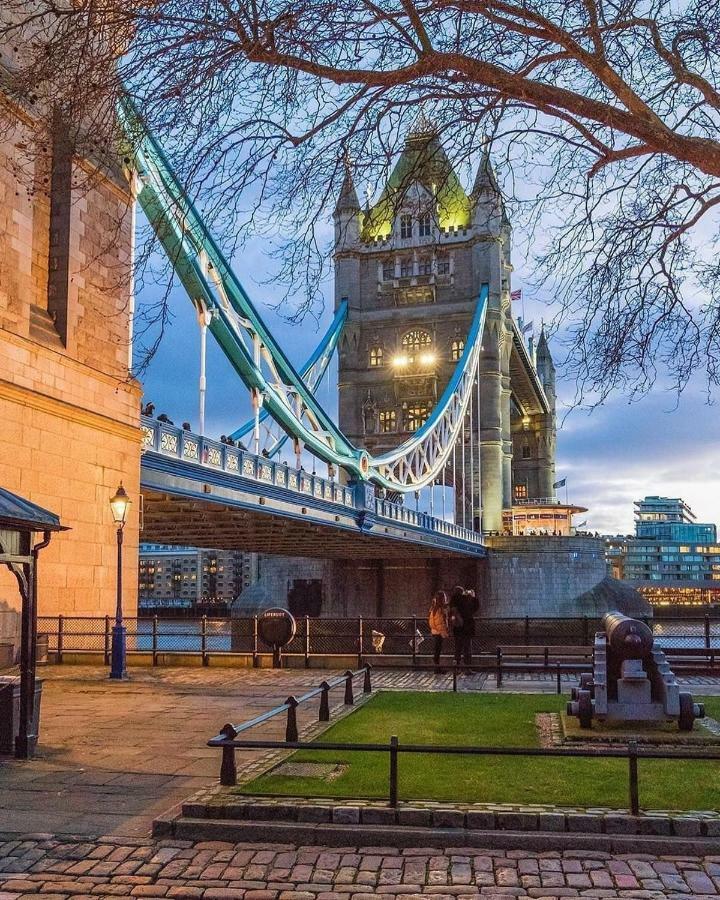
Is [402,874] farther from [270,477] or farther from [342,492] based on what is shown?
[342,492]

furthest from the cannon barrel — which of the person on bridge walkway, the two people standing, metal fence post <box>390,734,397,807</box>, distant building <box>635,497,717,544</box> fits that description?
distant building <box>635,497,717,544</box>

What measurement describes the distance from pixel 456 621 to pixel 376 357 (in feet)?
199

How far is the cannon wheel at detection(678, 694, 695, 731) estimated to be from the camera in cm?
873

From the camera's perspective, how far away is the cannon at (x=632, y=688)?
879 cm

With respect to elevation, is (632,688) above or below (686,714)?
above

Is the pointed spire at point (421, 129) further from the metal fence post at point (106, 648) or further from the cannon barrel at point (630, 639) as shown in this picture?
the metal fence post at point (106, 648)

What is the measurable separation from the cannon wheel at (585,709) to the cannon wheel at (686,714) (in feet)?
2.54

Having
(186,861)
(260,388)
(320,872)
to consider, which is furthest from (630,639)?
(260,388)

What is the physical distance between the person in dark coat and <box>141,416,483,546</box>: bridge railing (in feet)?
26.3

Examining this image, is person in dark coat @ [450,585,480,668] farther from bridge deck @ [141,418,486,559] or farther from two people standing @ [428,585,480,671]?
bridge deck @ [141,418,486,559]

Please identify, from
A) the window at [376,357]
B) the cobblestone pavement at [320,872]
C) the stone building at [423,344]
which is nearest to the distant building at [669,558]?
the stone building at [423,344]

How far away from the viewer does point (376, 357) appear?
76125 millimetres

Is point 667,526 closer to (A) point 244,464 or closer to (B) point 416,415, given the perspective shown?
(B) point 416,415

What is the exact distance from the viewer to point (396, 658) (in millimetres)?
16516
